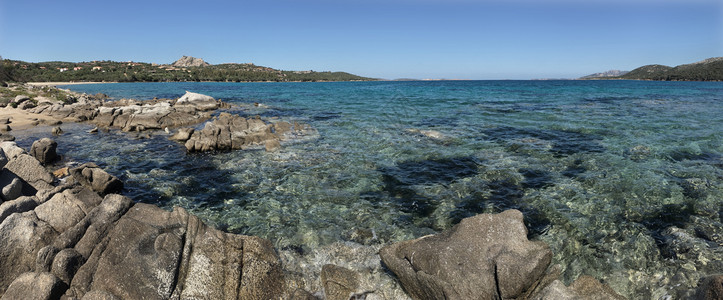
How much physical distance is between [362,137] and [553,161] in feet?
38.4

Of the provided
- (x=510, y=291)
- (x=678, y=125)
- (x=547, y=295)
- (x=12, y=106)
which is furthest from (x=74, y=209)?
(x=12, y=106)

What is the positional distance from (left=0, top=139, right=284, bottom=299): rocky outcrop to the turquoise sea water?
6.66ft

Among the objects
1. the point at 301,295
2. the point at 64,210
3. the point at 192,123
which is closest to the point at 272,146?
the point at 64,210

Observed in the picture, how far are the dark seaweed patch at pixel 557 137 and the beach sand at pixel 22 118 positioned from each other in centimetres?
3726

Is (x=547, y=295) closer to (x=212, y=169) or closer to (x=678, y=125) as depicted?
(x=212, y=169)

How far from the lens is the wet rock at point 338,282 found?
7.03 metres

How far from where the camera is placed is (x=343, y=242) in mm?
9258

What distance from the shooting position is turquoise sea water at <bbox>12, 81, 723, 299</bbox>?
350 inches

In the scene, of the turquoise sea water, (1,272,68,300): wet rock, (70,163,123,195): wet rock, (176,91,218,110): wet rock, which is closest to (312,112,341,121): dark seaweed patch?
the turquoise sea water

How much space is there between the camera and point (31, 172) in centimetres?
1178

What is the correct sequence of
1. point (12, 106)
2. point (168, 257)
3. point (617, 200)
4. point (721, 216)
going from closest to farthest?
1. point (168, 257)
2. point (721, 216)
3. point (617, 200)
4. point (12, 106)

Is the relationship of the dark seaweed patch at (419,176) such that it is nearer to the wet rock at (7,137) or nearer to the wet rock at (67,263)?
the wet rock at (67,263)

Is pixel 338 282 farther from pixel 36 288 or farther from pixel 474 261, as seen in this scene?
pixel 36 288

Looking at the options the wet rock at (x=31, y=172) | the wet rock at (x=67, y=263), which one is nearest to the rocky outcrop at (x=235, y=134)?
the wet rock at (x=31, y=172)
